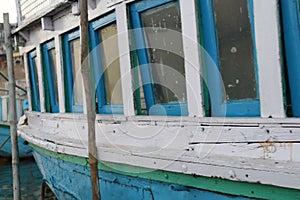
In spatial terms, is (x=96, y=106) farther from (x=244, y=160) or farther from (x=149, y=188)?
(x=244, y=160)

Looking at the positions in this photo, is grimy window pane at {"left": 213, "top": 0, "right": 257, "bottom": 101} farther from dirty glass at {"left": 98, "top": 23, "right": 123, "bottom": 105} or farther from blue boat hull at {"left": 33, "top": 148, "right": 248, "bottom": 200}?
dirty glass at {"left": 98, "top": 23, "right": 123, "bottom": 105}

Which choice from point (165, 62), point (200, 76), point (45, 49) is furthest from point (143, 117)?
point (45, 49)

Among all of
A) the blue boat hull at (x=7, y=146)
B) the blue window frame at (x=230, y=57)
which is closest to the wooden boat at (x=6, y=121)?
the blue boat hull at (x=7, y=146)

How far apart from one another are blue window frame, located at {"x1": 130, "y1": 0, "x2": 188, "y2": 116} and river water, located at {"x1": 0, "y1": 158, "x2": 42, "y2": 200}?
572 centimetres

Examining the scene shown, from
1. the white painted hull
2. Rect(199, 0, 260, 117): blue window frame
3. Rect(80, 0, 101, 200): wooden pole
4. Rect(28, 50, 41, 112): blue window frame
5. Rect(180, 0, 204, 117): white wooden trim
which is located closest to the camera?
the white painted hull

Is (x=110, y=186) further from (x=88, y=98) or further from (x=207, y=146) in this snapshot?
(x=207, y=146)

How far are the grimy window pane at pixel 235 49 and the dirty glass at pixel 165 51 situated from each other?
1.21 ft

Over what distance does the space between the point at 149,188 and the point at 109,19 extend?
147 centimetres

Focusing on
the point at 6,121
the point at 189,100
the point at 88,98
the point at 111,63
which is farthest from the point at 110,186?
the point at 6,121

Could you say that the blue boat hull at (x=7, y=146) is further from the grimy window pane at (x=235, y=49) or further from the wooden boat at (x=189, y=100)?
the grimy window pane at (x=235, y=49)

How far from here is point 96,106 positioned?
3.89 meters

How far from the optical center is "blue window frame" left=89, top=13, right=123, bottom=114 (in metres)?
3.55

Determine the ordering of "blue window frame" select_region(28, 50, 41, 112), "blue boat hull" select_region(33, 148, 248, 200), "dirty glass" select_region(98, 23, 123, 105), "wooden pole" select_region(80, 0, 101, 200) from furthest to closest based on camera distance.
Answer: "blue window frame" select_region(28, 50, 41, 112)
"dirty glass" select_region(98, 23, 123, 105)
"wooden pole" select_region(80, 0, 101, 200)
"blue boat hull" select_region(33, 148, 248, 200)

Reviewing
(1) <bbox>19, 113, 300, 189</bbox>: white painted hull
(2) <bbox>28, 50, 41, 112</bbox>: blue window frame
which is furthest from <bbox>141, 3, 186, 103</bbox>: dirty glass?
(2) <bbox>28, 50, 41, 112</bbox>: blue window frame
